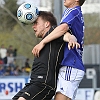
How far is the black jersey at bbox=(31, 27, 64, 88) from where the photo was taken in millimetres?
5211

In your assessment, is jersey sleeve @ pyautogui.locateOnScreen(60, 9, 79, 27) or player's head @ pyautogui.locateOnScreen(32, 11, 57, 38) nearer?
jersey sleeve @ pyautogui.locateOnScreen(60, 9, 79, 27)

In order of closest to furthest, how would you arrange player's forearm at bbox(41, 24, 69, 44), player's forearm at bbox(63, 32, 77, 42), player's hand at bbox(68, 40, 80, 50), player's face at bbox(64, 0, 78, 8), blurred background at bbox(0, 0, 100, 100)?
player's hand at bbox(68, 40, 80, 50), player's forearm at bbox(63, 32, 77, 42), player's forearm at bbox(41, 24, 69, 44), player's face at bbox(64, 0, 78, 8), blurred background at bbox(0, 0, 100, 100)

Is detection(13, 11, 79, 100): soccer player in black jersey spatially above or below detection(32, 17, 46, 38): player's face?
below

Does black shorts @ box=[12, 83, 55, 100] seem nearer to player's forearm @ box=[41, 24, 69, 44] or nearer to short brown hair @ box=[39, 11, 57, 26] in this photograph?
player's forearm @ box=[41, 24, 69, 44]

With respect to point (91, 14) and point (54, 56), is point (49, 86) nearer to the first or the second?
point (54, 56)

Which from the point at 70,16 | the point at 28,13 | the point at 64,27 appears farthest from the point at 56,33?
the point at 28,13

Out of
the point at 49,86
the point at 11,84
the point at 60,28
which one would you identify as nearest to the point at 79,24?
the point at 60,28

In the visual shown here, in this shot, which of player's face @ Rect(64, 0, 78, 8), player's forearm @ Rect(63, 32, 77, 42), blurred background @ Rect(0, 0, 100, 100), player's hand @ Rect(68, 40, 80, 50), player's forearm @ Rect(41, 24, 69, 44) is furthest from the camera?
blurred background @ Rect(0, 0, 100, 100)

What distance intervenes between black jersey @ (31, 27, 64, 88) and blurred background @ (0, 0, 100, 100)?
26.5 feet

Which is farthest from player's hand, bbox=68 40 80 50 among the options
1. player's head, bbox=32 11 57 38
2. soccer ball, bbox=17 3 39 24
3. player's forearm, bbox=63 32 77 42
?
soccer ball, bbox=17 3 39 24

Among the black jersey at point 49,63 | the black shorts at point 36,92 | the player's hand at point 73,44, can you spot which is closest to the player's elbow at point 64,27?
the black jersey at point 49,63

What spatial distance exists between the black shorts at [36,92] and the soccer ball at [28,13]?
790 mm

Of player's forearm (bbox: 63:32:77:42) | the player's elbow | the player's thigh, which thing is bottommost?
the player's thigh

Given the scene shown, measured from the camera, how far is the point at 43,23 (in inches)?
214
